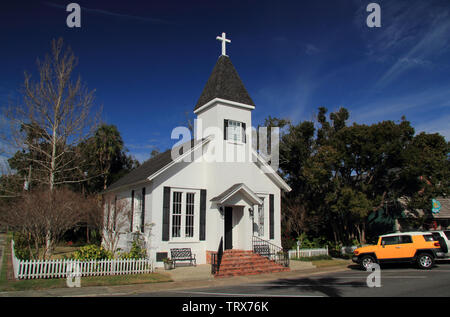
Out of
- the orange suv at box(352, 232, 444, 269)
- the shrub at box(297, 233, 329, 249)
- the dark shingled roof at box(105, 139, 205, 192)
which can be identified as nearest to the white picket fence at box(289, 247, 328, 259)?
the shrub at box(297, 233, 329, 249)

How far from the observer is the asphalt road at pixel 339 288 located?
1055cm

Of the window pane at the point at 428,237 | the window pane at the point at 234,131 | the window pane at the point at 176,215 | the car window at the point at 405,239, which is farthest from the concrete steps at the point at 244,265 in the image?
the window pane at the point at 428,237

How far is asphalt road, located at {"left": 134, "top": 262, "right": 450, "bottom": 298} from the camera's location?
10555mm

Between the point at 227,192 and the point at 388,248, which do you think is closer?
the point at 388,248

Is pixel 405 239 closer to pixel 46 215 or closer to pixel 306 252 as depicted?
pixel 306 252

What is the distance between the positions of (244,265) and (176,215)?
452 cm

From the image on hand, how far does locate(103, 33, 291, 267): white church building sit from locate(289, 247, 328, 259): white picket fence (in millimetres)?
1225

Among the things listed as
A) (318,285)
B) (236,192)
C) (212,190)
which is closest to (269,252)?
(236,192)

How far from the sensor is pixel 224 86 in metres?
20.7

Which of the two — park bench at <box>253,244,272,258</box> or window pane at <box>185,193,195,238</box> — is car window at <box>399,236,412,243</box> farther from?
window pane at <box>185,193,195,238</box>

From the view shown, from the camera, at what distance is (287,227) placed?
26.3 meters
